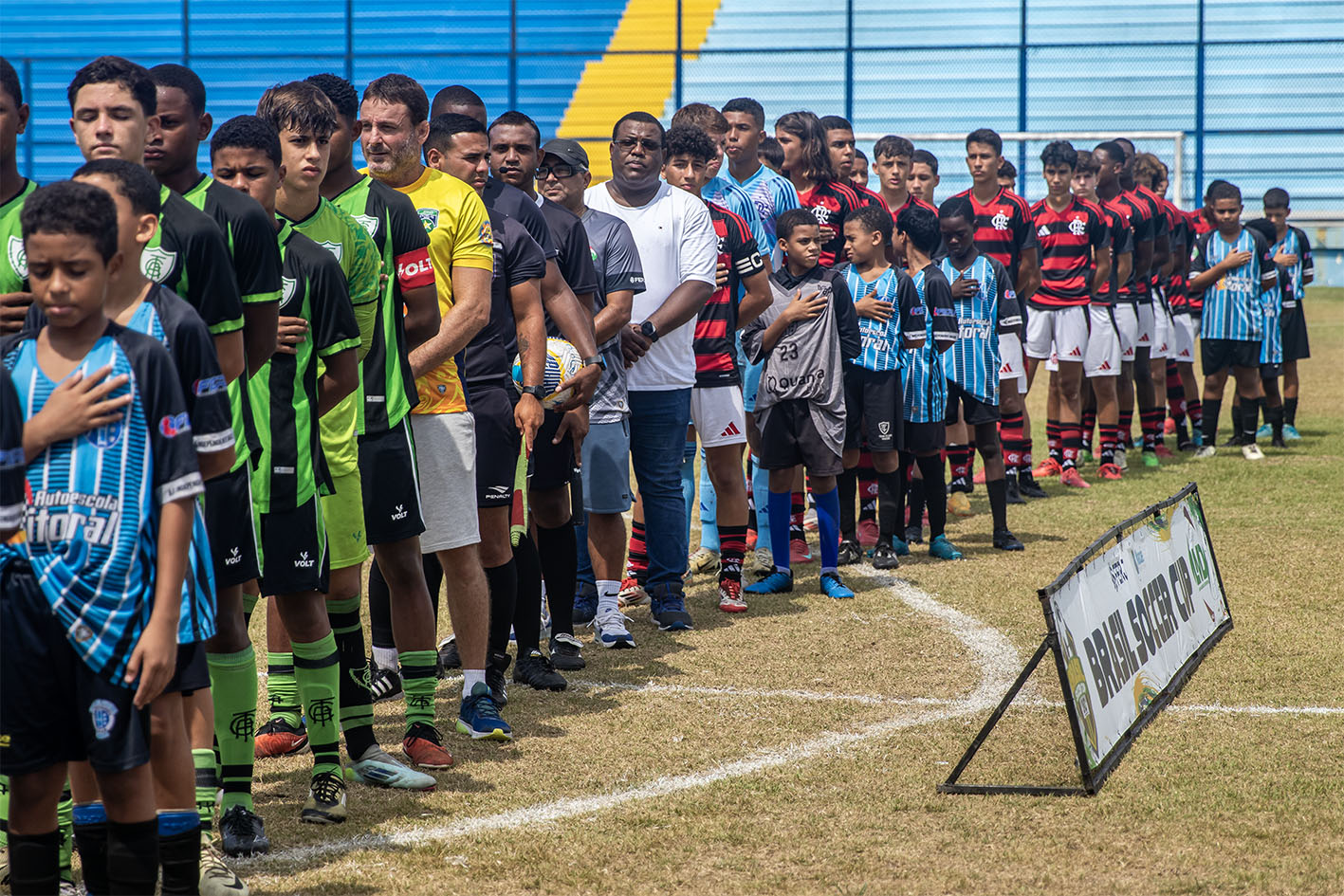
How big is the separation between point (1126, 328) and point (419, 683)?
9.11 m

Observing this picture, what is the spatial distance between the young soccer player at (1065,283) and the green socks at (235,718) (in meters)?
8.93

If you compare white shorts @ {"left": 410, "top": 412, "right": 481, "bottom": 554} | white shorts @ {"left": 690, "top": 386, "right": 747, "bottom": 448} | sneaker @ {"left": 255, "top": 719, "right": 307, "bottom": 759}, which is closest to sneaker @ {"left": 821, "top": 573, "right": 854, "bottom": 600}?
white shorts @ {"left": 690, "top": 386, "right": 747, "bottom": 448}

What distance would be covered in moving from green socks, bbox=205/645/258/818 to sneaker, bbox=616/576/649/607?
11.9 ft

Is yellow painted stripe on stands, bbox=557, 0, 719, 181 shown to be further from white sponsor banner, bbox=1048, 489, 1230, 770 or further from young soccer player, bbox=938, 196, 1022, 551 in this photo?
white sponsor banner, bbox=1048, 489, 1230, 770

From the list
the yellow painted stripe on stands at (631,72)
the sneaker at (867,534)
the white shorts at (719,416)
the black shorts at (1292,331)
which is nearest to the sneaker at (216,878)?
the white shorts at (719,416)

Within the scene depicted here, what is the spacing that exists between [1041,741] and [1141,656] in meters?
0.55

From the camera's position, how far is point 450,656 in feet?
21.2

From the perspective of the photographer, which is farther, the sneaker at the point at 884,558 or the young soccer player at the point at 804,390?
the sneaker at the point at 884,558

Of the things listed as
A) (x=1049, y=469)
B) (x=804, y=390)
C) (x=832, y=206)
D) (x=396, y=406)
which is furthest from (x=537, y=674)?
(x=1049, y=469)

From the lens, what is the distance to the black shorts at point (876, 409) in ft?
28.1

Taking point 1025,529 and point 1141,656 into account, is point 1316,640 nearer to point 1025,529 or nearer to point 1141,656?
point 1141,656

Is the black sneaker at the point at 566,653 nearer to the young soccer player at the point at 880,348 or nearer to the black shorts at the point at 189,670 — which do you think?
the young soccer player at the point at 880,348

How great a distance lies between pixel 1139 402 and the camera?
12906 mm

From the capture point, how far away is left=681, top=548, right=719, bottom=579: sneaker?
8.63 m
